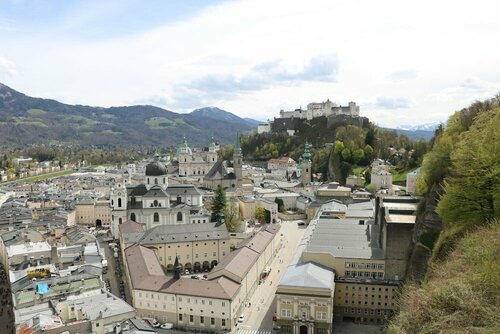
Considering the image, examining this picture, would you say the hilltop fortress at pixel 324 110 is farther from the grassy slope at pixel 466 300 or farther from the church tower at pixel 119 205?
the grassy slope at pixel 466 300

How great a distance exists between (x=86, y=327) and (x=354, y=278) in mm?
18197

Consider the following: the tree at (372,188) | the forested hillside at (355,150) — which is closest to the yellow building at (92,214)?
the tree at (372,188)

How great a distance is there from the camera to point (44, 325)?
946 inches

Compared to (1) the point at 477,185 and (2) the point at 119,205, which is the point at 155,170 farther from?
(1) the point at 477,185

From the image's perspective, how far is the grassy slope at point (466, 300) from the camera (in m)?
12.3

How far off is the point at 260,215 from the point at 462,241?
135 ft

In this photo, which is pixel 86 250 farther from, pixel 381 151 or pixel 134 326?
pixel 381 151

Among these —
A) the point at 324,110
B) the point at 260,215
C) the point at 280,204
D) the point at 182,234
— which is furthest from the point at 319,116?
the point at 182,234

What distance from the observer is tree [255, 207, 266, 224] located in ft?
196

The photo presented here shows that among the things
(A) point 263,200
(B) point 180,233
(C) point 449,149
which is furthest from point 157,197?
(C) point 449,149

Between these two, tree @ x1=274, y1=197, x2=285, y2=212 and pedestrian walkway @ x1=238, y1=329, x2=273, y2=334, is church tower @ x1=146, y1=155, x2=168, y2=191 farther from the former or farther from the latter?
pedestrian walkway @ x1=238, y1=329, x2=273, y2=334

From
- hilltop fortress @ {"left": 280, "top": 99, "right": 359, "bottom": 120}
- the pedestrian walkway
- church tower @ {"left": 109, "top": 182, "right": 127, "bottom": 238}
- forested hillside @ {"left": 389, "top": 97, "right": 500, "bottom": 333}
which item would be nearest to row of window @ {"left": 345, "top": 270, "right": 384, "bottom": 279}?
forested hillside @ {"left": 389, "top": 97, "right": 500, "bottom": 333}

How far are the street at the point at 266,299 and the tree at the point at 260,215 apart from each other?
9880 millimetres

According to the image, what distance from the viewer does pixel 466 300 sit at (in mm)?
13078
